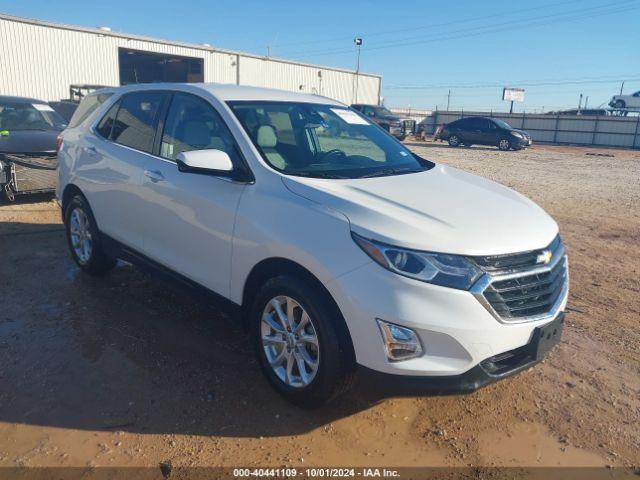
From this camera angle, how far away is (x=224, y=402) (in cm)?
324

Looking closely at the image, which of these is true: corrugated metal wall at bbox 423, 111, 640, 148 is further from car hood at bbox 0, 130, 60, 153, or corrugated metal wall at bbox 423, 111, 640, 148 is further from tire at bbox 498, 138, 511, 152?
car hood at bbox 0, 130, 60, 153

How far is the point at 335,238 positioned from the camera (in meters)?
2.78

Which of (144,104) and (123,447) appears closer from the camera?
(123,447)

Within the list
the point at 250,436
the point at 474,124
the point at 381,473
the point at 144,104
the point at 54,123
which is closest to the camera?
the point at 381,473

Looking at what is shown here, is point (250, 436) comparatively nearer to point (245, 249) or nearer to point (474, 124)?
point (245, 249)

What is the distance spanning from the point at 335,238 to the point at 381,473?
1.23 meters

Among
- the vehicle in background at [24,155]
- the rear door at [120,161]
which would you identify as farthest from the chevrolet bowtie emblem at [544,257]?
the vehicle in background at [24,155]

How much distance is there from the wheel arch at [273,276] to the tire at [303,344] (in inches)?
0.4

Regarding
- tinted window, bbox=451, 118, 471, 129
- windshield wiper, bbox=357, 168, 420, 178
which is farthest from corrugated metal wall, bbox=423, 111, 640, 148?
windshield wiper, bbox=357, 168, 420, 178

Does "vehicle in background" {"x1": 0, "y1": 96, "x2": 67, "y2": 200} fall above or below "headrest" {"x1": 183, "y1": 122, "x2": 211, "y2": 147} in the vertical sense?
below

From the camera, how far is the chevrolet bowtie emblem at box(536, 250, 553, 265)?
290 centimetres

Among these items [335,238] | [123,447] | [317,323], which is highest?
[335,238]

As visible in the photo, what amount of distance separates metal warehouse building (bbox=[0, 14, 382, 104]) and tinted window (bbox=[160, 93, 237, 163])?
2412cm

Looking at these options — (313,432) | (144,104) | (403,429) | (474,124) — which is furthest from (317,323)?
(474,124)
